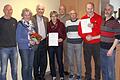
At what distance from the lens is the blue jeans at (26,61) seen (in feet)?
15.6

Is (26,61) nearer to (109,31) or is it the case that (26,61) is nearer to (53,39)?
(53,39)

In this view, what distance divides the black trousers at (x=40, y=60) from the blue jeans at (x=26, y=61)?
0.35 metres

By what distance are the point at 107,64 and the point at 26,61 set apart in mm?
1475

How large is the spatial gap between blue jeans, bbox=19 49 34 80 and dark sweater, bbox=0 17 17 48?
275mm

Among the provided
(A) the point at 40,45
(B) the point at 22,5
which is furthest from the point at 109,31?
(B) the point at 22,5

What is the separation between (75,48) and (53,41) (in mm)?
477

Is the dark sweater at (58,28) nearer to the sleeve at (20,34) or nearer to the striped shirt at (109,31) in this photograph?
the sleeve at (20,34)

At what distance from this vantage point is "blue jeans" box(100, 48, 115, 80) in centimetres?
439

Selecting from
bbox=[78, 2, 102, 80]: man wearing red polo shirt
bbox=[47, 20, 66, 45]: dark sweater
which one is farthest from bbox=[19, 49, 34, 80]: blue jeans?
bbox=[78, 2, 102, 80]: man wearing red polo shirt

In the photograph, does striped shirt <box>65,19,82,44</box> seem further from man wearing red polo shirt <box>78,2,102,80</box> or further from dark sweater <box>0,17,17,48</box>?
dark sweater <box>0,17,17,48</box>

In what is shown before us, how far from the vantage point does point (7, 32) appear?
15.0ft

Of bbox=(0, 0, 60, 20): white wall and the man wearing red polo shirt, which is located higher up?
bbox=(0, 0, 60, 20): white wall

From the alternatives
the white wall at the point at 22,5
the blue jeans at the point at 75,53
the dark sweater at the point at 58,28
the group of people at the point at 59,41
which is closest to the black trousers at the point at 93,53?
the group of people at the point at 59,41

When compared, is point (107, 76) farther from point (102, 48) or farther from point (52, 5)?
point (52, 5)
